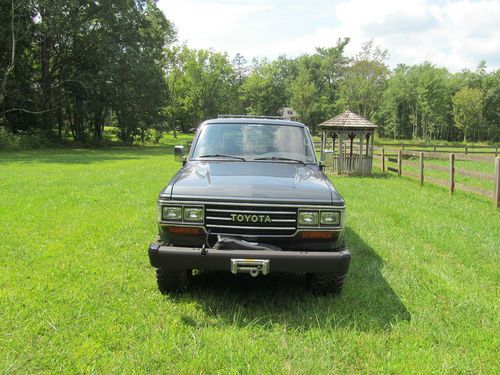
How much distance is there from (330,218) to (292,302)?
1.02 meters

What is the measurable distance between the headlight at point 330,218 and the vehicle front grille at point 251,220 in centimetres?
26

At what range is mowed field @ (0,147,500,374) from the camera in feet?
10.6

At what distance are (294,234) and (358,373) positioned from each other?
1.31 m

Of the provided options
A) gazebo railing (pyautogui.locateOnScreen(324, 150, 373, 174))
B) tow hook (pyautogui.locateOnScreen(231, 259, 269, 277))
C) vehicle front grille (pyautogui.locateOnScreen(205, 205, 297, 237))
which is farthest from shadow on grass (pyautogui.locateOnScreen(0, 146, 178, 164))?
tow hook (pyautogui.locateOnScreen(231, 259, 269, 277))

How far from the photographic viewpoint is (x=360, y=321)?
12.8 feet

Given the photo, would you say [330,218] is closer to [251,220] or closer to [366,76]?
[251,220]

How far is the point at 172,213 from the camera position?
157 inches

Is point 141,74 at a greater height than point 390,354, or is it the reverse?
point 141,74

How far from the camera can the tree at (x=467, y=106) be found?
6009cm

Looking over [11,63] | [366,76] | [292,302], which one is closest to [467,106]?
[366,76]

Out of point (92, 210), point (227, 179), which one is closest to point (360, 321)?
point (227, 179)

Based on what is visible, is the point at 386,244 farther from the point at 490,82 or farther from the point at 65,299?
the point at 490,82

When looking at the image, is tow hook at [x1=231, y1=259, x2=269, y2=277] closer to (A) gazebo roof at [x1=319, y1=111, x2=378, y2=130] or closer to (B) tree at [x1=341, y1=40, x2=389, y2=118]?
(A) gazebo roof at [x1=319, y1=111, x2=378, y2=130]

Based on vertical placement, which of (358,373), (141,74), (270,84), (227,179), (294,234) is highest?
(270,84)
